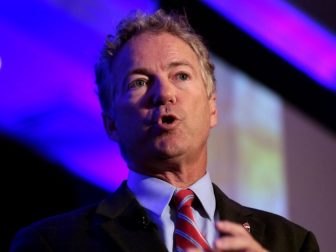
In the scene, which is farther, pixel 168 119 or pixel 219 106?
pixel 219 106

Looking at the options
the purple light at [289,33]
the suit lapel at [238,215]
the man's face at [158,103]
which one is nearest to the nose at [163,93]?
the man's face at [158,103]

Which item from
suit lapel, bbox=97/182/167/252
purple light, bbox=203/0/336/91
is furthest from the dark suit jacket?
purple light, bbox=203/0/336/91

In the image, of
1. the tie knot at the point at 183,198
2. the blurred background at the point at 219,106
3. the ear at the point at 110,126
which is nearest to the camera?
the tie knot at the point at 183,198

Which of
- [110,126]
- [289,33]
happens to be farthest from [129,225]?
[289,33]

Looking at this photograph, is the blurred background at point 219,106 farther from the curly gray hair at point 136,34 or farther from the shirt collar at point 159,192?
the shirt collar at point 159,192

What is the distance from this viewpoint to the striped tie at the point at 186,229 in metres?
1.58

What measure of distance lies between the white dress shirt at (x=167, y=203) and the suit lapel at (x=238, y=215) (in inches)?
0.9

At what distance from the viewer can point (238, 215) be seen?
1817 mm

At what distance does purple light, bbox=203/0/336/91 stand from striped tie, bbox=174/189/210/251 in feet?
4.65

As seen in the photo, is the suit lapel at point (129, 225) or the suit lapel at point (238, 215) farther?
the suit lapel at point (238, 215)

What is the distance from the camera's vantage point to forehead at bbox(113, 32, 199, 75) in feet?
6.10

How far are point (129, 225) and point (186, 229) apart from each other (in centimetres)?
17

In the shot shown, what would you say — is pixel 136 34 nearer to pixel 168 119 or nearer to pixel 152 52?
pixel 152 52

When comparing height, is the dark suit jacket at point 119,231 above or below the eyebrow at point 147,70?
below
